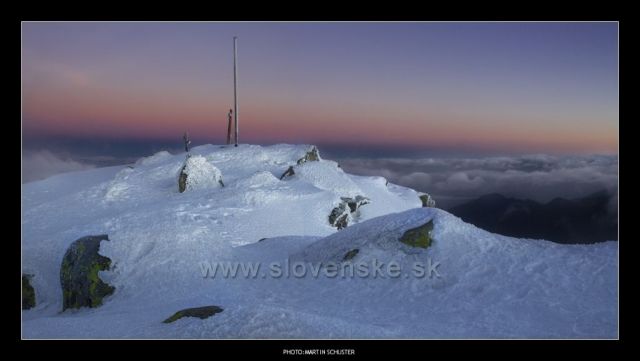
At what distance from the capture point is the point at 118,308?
15641 mm

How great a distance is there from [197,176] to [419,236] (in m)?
22.0

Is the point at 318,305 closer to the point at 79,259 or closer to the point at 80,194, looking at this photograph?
the point at 79,259

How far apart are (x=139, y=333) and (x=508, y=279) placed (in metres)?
9.60

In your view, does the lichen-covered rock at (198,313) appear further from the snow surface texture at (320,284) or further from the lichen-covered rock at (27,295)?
the lichen-covered rock at (27,295)

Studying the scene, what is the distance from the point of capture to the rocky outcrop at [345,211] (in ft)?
99.2

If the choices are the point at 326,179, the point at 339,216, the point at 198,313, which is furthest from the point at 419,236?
the point at 326,179

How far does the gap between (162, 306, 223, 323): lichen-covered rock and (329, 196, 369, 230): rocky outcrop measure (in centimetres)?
1823

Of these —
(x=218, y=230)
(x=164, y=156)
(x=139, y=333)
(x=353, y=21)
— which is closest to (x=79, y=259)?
(x=218, y=230)

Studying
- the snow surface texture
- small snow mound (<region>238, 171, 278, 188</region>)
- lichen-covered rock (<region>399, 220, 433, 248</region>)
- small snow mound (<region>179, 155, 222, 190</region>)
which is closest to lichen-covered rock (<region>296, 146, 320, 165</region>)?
small snow mound (<region>238, 171, 278, 188</region>)

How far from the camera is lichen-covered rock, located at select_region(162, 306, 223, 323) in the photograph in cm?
1145

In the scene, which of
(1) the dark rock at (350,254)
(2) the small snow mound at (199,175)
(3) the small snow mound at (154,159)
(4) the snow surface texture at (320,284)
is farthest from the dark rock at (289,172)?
(1) the dark rock at (350,254)

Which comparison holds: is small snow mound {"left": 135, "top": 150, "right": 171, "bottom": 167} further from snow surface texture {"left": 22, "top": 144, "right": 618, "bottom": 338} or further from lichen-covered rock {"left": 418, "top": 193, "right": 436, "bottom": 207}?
lichen-covered rock {"left": 418, "top": 193, "right": 436, "bottom": 207}

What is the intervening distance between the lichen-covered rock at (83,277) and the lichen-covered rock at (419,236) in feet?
34.8

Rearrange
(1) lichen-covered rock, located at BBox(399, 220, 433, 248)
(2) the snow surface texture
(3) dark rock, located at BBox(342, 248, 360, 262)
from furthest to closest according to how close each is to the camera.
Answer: (3) dark rock, located at BBox(342, 248, 360, 262), (1) lichen-covered rock, located at BBox(399, 220, 433, 248), (2) the snow surface texture
